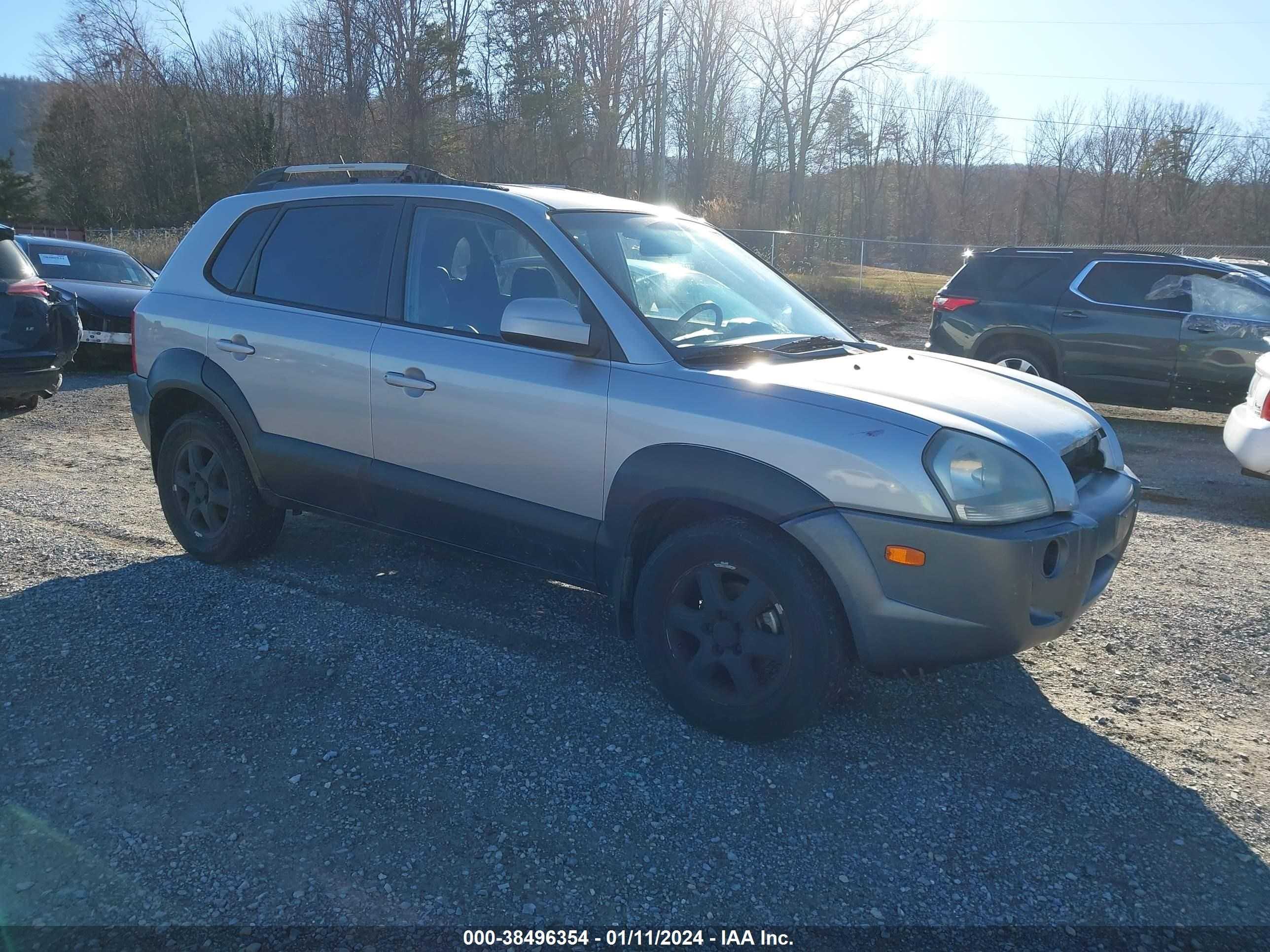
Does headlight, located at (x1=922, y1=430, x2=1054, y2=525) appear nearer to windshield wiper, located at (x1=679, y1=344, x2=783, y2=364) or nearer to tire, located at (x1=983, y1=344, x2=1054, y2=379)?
windshield wiper, located at (x1=679, y1=344, x2=783, y2=364)

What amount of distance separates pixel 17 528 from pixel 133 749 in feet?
9.69

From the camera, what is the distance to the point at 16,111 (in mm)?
94188

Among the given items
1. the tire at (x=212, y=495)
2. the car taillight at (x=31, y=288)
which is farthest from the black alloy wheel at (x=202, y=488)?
the car taillight at (x=31, y=288)

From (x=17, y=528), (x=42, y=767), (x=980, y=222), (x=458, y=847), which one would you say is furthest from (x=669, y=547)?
(x=980, y=222)

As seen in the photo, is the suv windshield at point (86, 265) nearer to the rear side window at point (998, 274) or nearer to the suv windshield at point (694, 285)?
the rear side window at point (998, 274)

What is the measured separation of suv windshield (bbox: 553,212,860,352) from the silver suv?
16mm

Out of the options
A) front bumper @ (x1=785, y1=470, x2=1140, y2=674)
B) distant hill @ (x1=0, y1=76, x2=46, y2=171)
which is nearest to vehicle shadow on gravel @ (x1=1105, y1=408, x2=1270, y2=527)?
front bumper @ (x1=785, y1=470, x2=1140, y2=674)

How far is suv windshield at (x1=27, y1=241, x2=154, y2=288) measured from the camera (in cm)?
1222

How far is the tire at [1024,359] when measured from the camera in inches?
397

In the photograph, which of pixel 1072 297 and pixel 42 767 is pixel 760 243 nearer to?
pixel 1072 297

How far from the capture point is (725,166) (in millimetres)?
44844

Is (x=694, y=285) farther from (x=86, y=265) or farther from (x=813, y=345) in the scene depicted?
(x=86, y=265)

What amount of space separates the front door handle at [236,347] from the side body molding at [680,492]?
85.2 inches

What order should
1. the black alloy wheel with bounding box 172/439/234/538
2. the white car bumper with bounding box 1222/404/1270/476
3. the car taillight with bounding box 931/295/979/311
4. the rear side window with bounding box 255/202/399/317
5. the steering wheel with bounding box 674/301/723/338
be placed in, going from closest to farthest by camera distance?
the steering wheel with bounding box 674/301/723/338, the rear side window with bounding box 255/202/399/317, the black alloy wheel with bounding box 172/439/234/538, the white car bumper with bounding box 1222/404/1270/476, the car taillight with bounding box 931/295/979/311
